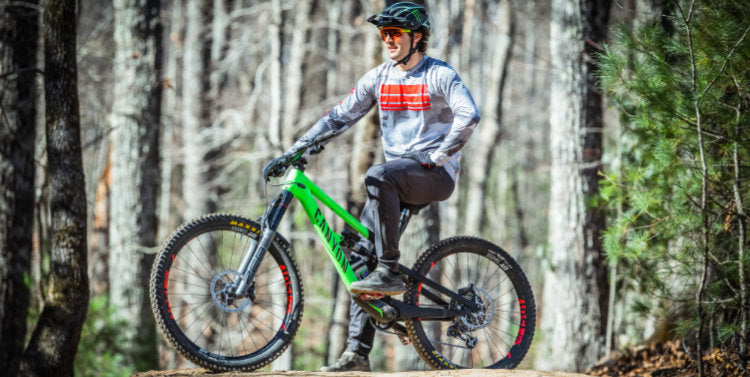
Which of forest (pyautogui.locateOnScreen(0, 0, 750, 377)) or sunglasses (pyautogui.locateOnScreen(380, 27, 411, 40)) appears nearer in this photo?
sunglasses (pyautogui.locateOnScreen(380, 27, 411, 40))

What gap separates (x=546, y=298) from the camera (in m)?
6.66

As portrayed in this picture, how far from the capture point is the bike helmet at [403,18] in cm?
383

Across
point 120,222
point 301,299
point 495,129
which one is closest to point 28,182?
point 120,222

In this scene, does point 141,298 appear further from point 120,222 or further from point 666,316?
point 666,316

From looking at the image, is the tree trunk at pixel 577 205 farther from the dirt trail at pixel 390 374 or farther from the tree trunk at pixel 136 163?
the tree trunk at pixel 136 163

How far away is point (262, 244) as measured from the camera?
12.3 ft

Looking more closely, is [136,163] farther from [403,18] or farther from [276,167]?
[403,18]

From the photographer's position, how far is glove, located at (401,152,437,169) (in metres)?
3.81

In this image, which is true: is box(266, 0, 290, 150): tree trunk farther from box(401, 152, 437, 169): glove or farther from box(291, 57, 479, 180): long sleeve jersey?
box(401, 152, 437, 169): glove

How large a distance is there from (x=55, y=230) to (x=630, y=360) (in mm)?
4607

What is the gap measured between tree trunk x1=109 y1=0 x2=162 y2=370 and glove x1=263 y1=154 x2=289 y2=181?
464 cm

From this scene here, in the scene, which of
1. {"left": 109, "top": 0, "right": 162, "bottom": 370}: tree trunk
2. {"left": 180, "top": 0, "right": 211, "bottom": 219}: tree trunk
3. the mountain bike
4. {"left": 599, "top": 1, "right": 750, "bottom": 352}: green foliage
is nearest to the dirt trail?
the mountain bike

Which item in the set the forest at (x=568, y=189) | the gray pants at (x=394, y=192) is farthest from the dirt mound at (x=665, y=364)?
the gray pants at (x=394, y=192)

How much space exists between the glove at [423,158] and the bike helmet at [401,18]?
2.37 feet
